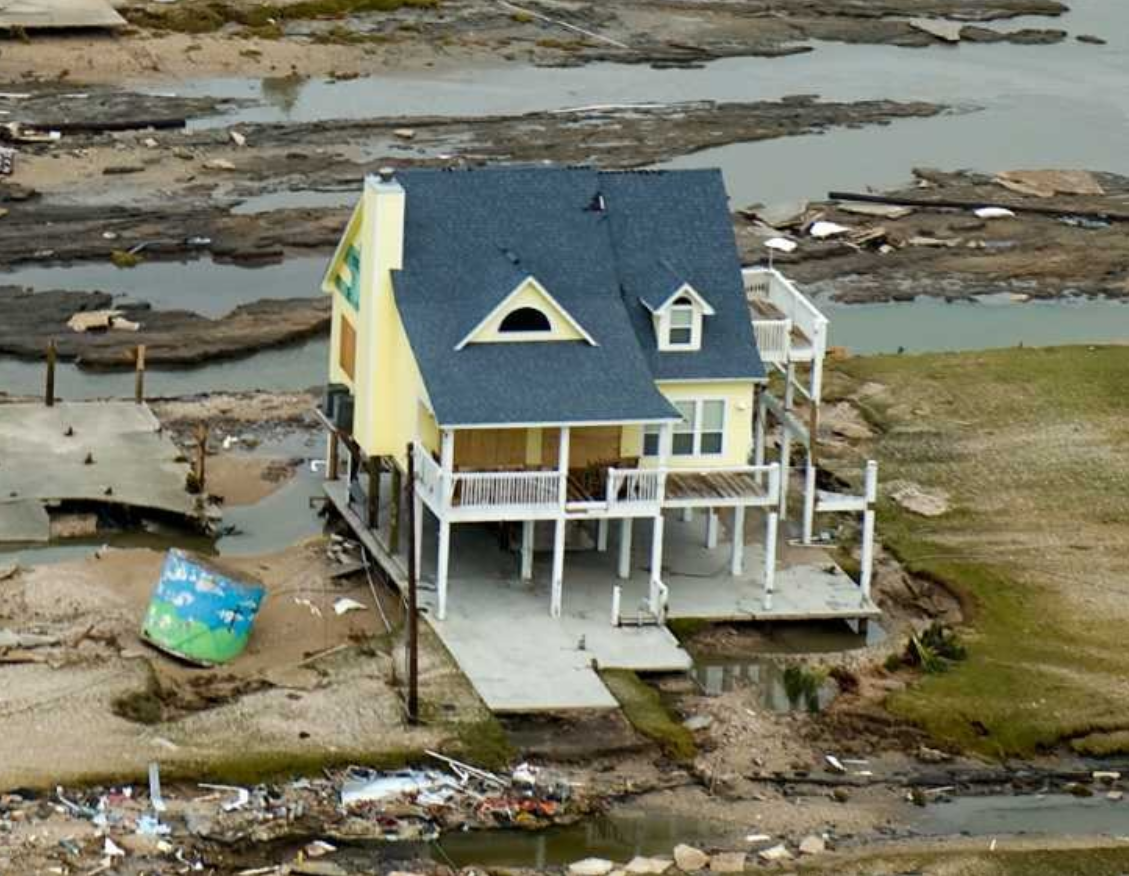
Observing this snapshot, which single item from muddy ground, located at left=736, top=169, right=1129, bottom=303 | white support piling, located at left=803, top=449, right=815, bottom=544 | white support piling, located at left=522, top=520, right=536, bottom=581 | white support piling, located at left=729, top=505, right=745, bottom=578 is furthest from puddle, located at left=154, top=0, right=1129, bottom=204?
white support piling, located at left=522, top=520, right=536, bottom=581

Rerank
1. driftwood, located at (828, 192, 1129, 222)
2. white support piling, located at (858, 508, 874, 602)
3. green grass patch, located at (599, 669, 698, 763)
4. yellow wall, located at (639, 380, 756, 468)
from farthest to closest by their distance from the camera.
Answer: driftwood, located at (828, 192, 1129, 222) < white support piling, located at (858, 508, 874, 602) < yellow wall, located at (639, 380, 756, 468) < green grass patch, located at (599, 669, 698, 763)

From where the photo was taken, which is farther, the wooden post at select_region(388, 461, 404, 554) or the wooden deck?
the wooden post at select_region(388, 461, 404, 554)

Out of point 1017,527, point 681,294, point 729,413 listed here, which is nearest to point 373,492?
point 729,413

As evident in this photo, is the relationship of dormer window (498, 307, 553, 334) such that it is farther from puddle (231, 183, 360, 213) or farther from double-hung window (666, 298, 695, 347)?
puddle (231, 183, 360, 213)

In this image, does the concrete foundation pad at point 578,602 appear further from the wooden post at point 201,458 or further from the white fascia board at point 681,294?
the white fascia board at point 681,294

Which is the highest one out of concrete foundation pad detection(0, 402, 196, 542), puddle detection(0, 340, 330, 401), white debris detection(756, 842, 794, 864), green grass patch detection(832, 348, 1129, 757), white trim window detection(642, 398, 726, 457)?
white trim window detection(642, 398, 726, 457)

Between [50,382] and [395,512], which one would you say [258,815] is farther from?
[50,382]

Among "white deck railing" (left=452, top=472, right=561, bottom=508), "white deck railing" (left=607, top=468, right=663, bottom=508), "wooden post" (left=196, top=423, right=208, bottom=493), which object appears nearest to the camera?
"white deck railing" (left=452, top=472, right=561, bottom=508)
